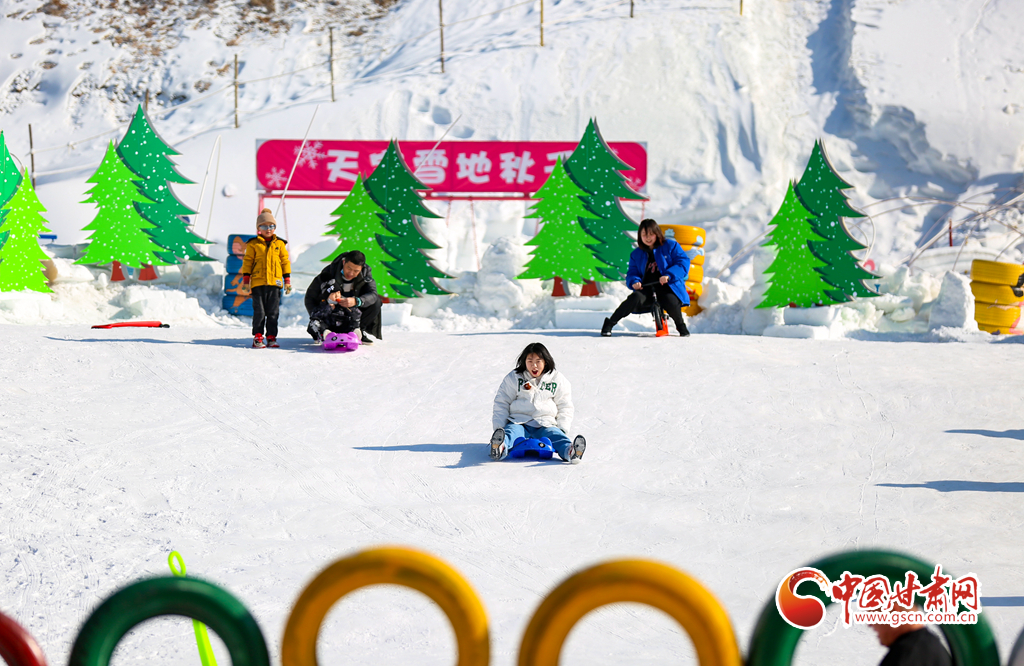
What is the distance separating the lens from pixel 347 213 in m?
12.8

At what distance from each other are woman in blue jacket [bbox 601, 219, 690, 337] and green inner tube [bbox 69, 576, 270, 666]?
25.2ft

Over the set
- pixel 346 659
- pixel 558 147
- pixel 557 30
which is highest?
pixel 557 30

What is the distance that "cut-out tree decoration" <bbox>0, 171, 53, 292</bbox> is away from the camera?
12.6 meters

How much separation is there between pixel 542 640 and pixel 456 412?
5126mm

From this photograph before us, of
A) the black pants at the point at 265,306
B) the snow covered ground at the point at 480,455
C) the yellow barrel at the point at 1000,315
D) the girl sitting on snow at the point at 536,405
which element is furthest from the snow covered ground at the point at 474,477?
the yellow barrel at the point at 1000,315

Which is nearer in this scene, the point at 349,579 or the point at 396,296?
the point at 349,579

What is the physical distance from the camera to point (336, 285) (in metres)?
8.31

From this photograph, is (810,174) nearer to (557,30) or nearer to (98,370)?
(98,370)

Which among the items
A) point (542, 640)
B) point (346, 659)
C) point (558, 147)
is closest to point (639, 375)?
point (346, 659)

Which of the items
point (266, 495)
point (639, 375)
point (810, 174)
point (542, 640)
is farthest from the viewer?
point (810, 174)

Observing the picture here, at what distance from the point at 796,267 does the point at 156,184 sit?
9.97 m

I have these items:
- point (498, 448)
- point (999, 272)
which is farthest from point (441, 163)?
point (498, 448)

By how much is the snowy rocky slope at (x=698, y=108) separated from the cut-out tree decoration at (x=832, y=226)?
264 inches

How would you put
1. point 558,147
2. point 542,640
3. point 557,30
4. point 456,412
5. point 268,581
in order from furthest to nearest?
point 557,30
point 558,147
point 456,412
point 268,581
point 542,640
